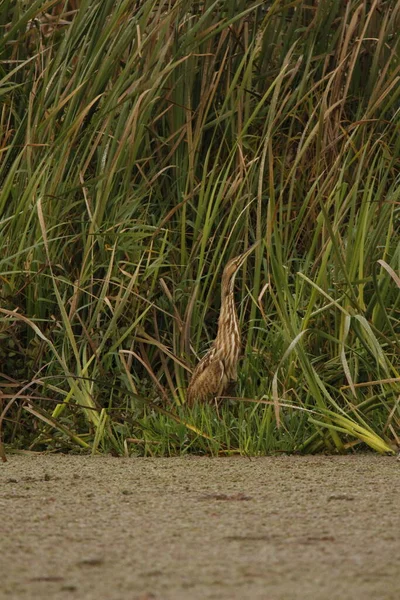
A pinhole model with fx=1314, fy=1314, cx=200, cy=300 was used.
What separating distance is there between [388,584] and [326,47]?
279cm

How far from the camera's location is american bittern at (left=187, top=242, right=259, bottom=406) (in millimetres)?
3576

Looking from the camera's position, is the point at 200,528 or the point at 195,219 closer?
the point at 200,528

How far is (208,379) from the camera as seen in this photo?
3580mm

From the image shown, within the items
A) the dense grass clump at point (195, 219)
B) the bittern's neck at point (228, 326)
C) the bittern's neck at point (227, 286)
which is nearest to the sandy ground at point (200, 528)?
the dense grass clump at point (195, 219)

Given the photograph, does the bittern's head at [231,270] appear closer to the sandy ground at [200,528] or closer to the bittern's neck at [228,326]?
the bittern's neck at [228,326]

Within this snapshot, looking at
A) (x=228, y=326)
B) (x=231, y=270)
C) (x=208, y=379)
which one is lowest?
(x=208, y=379)

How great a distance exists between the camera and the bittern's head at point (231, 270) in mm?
3721

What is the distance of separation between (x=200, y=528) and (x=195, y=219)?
1.86 metres

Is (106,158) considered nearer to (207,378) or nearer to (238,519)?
(207,378)

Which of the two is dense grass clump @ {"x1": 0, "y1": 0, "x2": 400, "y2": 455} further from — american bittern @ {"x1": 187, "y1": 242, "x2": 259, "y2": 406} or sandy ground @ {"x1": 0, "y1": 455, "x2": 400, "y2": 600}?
sandy ground @ {"x1": 0, "y1": 455, "x2": 400, "y2": 600}

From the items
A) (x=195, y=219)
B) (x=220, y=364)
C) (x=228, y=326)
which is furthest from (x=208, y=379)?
(x=195, y=219)

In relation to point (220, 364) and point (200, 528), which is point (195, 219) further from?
point (200, 528)

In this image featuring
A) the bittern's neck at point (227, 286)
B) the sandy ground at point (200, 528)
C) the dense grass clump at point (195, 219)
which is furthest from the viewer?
the bittern's neck at point (227, 286)

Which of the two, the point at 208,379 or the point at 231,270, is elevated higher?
the point at 231,270
